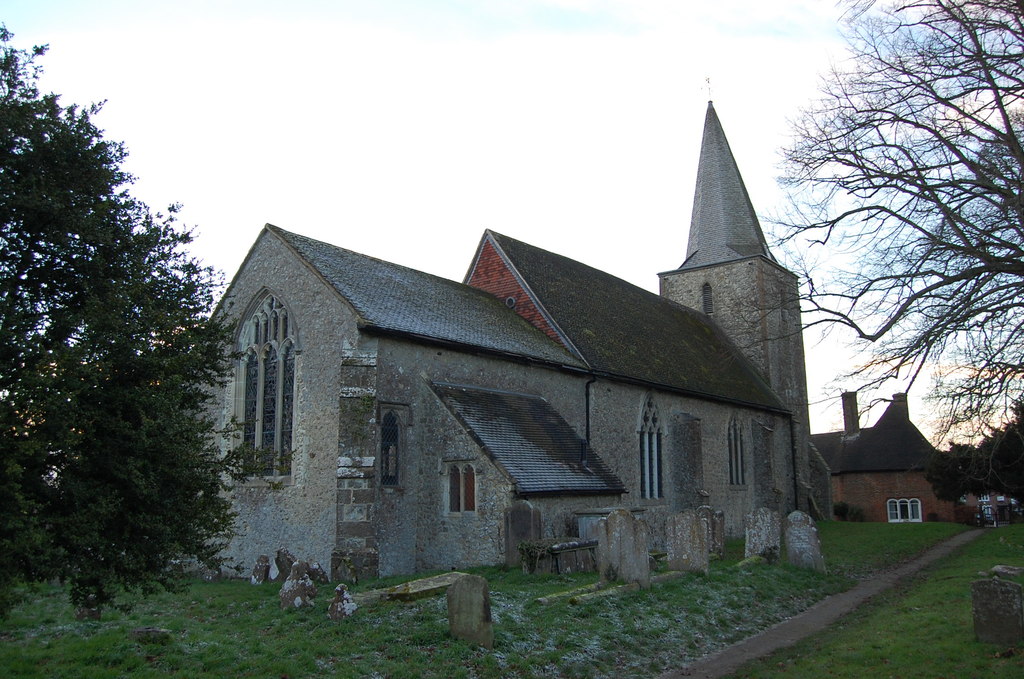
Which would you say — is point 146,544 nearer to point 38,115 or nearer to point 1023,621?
point 38,115

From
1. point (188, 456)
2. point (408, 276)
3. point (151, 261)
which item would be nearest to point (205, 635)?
point (188, 456)

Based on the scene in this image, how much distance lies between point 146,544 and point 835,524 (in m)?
30.1

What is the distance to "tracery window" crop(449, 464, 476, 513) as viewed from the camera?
53.9 ft

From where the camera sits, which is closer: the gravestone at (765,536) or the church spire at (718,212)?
the gravestone at (765,536)

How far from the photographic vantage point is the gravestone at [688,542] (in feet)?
49.0

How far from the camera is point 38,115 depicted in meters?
8.19

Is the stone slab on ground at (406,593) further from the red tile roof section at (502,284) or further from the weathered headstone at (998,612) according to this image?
the red tile roof section at (502,284)

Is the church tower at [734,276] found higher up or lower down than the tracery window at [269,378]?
higher up

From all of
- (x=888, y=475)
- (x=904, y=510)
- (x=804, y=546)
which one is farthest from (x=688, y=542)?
(x=904, y=510)

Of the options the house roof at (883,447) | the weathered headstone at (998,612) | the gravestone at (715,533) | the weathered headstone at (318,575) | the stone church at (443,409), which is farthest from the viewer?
the house roof at (883,447)

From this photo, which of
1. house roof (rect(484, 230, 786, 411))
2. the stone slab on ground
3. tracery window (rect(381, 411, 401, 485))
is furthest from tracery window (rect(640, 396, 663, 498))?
the stone slab on ground

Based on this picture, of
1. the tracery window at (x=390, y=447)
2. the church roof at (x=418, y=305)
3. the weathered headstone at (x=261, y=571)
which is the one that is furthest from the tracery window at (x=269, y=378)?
the tracery window at (x=390, y=447)

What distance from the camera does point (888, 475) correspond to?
42.8 m

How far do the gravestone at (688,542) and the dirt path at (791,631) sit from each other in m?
2.04
